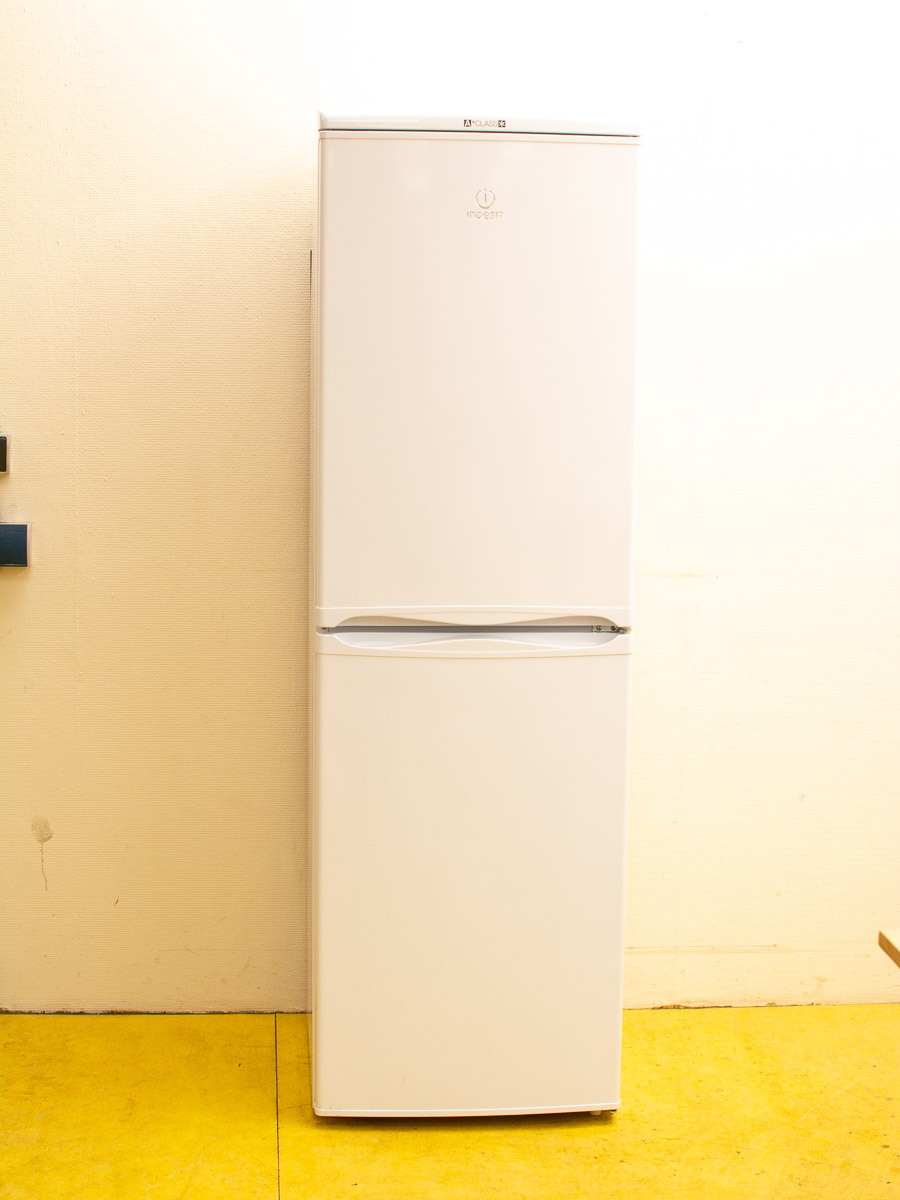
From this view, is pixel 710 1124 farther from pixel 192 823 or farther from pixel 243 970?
pixel 192 823

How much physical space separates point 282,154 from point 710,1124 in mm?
2190

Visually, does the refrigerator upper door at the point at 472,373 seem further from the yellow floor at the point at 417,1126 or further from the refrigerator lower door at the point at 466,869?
the yellow floor at the point at 417,1126

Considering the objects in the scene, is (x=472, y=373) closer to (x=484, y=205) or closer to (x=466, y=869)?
(x=484, y=205)

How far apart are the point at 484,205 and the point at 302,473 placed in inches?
29.1

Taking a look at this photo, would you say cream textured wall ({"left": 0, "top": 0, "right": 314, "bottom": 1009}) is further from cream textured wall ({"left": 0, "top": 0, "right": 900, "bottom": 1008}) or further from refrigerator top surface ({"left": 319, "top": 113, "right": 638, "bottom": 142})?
refrigerator top surface ({"left": 319, "top": 113, "right": 638, "bottom": 142})

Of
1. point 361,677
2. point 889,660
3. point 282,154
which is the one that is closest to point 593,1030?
point 361,677

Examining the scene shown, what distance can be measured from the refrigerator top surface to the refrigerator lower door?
877 millimetres

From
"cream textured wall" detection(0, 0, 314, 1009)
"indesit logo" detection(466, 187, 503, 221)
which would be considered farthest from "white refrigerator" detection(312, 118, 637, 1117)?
"cream textured wall" detection(0, 0, 314, 1009)

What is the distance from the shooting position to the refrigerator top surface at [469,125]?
158 cm

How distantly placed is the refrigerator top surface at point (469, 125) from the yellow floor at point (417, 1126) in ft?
5.98

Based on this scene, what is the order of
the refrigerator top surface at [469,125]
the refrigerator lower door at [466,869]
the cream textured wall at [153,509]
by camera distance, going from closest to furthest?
the refrigerator top surface at [469,125], the refrigerator lower door at [466,869], the cream textured wall at [153,509]

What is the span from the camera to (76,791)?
212 centimetres

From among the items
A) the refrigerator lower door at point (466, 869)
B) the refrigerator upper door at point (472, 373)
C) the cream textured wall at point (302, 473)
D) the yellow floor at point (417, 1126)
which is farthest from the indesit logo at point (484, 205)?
the yellow floor at point (417, 1126)

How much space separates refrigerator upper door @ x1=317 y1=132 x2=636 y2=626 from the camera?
160cm
